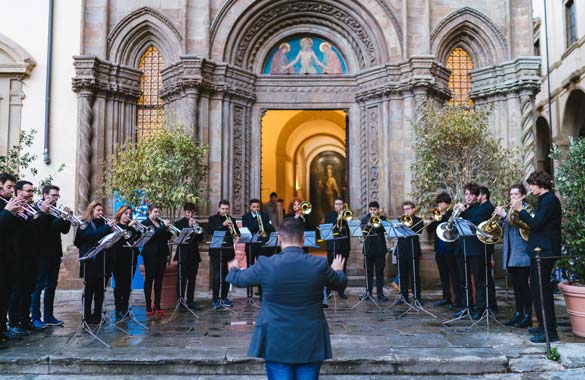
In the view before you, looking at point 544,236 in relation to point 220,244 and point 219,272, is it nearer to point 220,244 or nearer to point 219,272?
point 220,244

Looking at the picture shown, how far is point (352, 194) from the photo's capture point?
1339 cm

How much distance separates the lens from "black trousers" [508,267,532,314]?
280 inches

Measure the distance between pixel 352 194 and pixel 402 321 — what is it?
600 centimetres

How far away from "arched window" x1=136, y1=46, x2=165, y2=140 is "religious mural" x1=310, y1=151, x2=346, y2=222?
37.9ft

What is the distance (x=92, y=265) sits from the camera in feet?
23.9

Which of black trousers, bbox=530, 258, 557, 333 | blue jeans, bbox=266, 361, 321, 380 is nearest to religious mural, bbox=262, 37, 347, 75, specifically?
black trousers, bbox=530, 258, 557, 333

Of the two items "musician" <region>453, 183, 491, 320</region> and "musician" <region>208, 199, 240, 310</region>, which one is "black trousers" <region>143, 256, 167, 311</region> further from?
"musician" <region>453, 183, 491, 320</region>

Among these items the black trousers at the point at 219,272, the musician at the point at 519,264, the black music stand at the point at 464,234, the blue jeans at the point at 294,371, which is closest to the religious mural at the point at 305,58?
the black trousers at the point at 219,272

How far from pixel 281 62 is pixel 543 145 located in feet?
52.0

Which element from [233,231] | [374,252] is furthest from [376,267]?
[233,231]

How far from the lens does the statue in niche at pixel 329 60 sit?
14.0m

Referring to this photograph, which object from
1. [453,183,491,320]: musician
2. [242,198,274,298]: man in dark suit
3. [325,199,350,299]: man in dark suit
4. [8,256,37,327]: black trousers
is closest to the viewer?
[8,256,37,327]: black trousers

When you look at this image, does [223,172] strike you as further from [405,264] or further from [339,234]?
[405,264]

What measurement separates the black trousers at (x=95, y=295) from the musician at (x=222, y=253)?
2.11 metres
